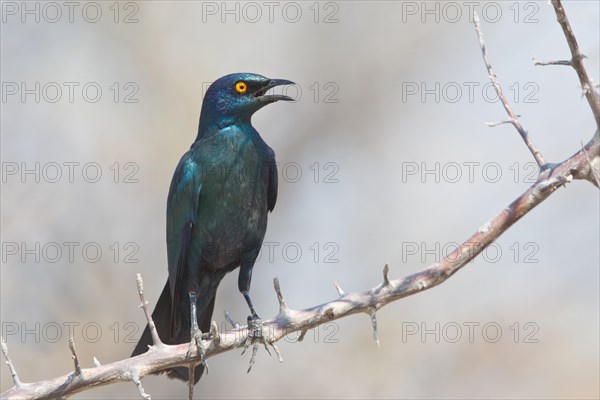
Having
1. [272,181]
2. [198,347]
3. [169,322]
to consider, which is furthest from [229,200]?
[198,347]

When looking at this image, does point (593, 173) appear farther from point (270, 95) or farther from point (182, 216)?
point (182, 216)

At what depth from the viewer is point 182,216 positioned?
20.9 feet

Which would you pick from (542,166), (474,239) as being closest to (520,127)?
(542,166)

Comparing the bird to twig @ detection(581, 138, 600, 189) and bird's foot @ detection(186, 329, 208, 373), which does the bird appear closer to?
bird's foot @ detection(186, 329, 208, 373)

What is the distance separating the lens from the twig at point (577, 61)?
4043 millimetres

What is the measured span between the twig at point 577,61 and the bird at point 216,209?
2.54 meters

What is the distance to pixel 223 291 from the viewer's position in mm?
9961

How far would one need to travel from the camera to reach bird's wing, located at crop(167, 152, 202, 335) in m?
6.31

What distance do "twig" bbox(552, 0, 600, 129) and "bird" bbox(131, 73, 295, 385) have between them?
99.8 inches

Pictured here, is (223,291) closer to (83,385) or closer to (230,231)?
(230,231)

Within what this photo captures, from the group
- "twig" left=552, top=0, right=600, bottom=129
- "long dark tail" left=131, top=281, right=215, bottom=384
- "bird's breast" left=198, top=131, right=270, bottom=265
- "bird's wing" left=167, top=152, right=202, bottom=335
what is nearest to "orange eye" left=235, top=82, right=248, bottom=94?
"bird's breast" left=198, top=131, right=270, bottom=265

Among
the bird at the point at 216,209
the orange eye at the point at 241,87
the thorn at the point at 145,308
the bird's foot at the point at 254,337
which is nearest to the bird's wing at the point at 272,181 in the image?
the bird at the point at 216,209

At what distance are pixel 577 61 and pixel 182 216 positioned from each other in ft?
10.7

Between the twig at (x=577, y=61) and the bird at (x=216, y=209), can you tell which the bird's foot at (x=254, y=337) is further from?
the twig at (x=577, y=61)
